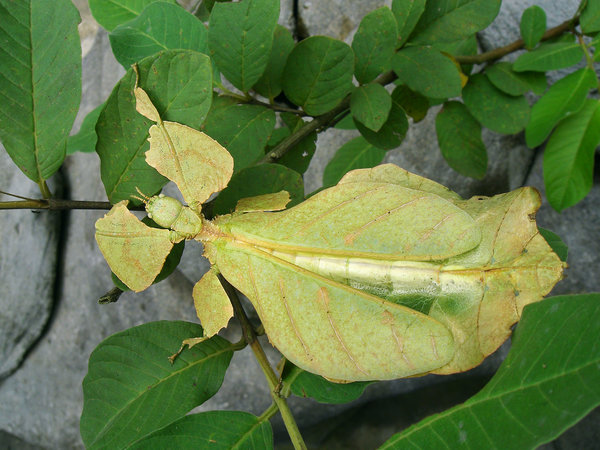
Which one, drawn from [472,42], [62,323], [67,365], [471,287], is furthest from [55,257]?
[471,287]

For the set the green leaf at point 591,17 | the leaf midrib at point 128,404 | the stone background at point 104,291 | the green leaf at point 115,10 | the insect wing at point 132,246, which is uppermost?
the green leaf at point 591,17

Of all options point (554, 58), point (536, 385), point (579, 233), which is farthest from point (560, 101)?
point (536, 385)

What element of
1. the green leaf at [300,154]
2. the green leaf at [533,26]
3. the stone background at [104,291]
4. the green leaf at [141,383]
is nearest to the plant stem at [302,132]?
the green leaf at [300,154]

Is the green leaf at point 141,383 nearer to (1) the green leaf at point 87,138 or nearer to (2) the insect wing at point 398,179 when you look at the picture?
(2) the insect wing at point 398,179

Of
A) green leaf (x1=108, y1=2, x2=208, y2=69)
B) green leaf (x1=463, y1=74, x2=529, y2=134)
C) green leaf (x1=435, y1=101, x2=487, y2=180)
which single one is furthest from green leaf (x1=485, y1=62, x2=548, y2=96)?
green leaf (x1=108, y1=2, x2=208, y2=69)

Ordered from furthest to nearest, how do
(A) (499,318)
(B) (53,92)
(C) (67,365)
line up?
(C) (67,365)
(B) (53,92)
(A) (499,318)

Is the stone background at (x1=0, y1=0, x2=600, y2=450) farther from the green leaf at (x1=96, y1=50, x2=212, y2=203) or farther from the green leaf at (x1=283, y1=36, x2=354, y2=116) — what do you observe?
the green leaf at (x1=96, y1=50, x2=212, y2=203)

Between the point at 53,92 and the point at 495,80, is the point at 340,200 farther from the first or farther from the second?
the point at 495,80
